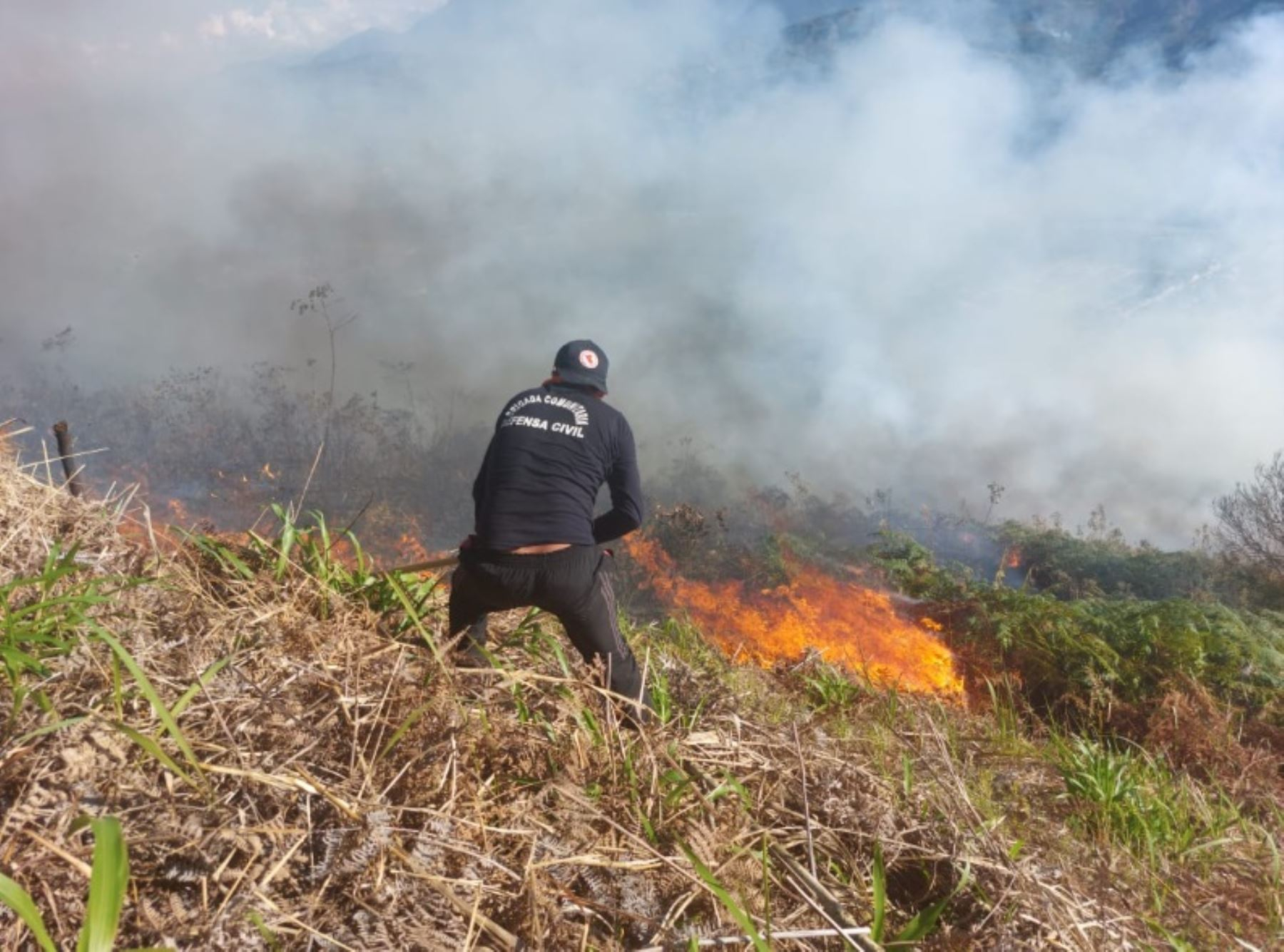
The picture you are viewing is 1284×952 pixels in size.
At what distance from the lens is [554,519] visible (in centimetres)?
333

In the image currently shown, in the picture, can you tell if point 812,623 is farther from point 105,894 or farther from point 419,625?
point 105,894

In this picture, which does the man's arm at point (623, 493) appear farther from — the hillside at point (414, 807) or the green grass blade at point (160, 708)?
the green grass blade at point (160, 708)

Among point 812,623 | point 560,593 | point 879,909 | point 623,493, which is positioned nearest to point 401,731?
point 879,909

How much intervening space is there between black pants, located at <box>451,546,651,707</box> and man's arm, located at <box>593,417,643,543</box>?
390 millimetres

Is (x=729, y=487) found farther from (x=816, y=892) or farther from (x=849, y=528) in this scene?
(x=816, y=892)

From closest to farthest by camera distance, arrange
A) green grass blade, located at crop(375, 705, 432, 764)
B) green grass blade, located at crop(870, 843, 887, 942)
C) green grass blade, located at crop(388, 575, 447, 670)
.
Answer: green grass blade, located at crop(870, 843, 887, 942)
green grass blade, located at crop(375, 705, 432, 764)
green grass blade, located at crop(388, 575, 447, 670)

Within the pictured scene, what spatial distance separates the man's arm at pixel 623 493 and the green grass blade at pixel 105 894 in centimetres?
252

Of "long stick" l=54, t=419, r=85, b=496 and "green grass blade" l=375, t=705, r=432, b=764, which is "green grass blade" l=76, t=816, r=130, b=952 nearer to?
"green grass blade" l=375, t=705, r=432, b=764

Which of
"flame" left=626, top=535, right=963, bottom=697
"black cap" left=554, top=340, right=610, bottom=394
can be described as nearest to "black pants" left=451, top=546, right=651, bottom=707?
"black cap" left=554, top=340, right=610, bottom=394

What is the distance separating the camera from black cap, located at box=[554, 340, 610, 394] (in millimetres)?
3666

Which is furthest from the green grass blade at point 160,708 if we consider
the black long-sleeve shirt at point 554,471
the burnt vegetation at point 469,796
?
the black long-sleeve shirt at point 554,471

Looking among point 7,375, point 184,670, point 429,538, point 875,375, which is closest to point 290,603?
point 184,670

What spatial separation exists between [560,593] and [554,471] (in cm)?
54

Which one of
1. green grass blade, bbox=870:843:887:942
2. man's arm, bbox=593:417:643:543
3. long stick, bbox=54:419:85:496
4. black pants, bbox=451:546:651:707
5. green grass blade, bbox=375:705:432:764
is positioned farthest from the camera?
long stick, bbox=54:419:85:496
